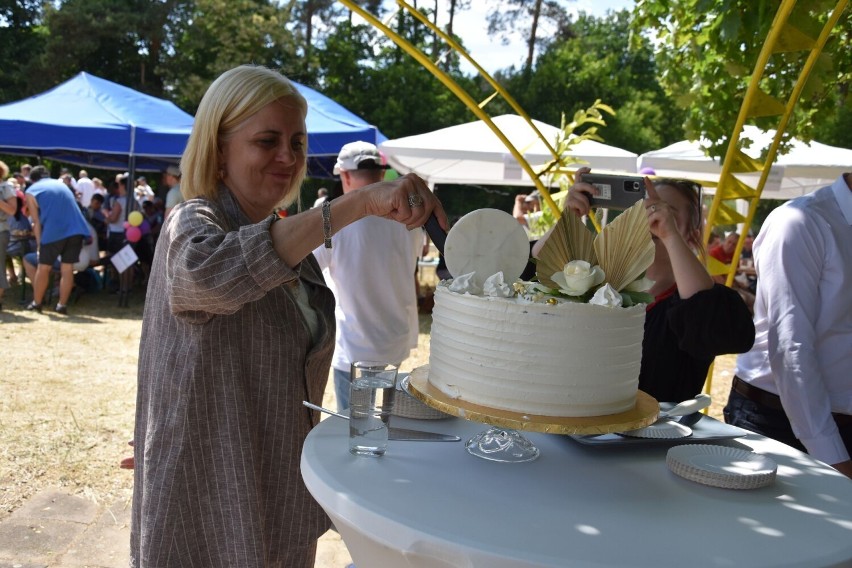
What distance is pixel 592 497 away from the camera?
4.31 ft

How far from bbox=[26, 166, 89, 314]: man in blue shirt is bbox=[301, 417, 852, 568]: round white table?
7.95 meters

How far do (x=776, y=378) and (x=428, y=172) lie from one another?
9198 millimetres

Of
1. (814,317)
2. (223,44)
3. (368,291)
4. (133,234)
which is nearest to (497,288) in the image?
(814,317)

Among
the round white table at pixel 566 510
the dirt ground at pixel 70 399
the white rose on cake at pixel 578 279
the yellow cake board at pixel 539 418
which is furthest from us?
the dirt ground at pixel 70 399

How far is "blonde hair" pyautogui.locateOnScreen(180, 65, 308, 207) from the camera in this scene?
5.66ft

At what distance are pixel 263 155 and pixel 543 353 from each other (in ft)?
2.87

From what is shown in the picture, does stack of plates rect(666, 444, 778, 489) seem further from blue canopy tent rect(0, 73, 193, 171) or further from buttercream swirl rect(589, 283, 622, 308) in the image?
blue canopy tent rect(0, 73, 193, 171)

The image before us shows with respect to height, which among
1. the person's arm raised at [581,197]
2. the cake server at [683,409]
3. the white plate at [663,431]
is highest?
the person's arm raised at [581,197]

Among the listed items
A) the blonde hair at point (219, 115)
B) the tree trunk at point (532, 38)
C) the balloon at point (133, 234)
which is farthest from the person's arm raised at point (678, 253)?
the tree trunk at point (532, 38)

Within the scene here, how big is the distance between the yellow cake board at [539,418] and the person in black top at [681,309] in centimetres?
49

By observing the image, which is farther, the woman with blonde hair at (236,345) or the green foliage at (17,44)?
the green foliage at (17,44)

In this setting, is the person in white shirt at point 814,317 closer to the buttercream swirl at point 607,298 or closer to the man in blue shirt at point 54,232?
the buttercream swirl at point 607,298

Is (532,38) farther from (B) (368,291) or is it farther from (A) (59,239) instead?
(B) (368,291)

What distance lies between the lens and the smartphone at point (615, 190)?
7.10 ft
